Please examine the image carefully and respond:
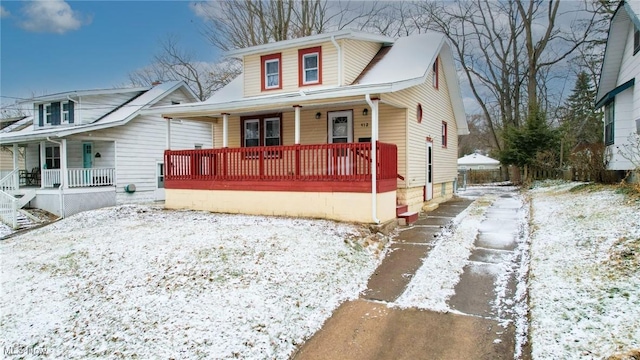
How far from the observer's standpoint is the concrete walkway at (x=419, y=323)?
442 centimetres

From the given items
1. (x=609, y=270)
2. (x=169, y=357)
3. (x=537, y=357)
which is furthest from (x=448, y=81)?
(x=169, y=357)

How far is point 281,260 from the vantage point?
265 inches

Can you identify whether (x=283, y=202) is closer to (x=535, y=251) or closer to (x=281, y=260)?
(x=281, y=260)

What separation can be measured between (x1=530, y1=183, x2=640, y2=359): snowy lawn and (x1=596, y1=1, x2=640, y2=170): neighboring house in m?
5.84

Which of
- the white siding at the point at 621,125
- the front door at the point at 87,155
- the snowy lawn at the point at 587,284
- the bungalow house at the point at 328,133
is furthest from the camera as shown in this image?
the front door at the point at 87,155

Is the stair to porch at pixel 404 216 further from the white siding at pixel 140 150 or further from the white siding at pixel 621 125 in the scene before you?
the white siding at pixel 140 150

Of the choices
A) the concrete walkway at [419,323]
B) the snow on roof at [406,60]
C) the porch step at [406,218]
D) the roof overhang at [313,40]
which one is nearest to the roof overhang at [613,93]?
the snow on roof at [406,60]

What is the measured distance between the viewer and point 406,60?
13.0 metres

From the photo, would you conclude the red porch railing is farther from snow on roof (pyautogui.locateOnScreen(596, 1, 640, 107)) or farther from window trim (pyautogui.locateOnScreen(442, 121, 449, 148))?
snow on roof (pyautogui.locateOnScreen(596, 1, 640, 107))

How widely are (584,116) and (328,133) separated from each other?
34130 mm

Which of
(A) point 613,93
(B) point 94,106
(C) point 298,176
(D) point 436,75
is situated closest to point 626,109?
(A) point 613,93

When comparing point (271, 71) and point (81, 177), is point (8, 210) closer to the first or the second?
point (81, 177)

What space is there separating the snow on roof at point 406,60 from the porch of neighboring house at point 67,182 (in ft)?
42.0

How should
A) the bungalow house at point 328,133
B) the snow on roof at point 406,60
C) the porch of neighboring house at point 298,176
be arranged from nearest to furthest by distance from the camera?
the porch of neighboring house at point 298,176 < the bungalow house at point 328,133 < the snow on roof at point 406,60
